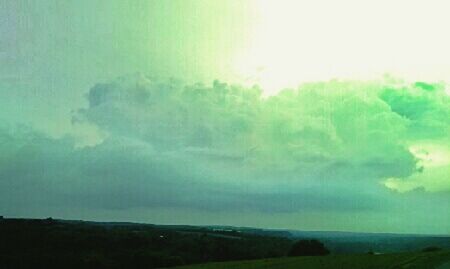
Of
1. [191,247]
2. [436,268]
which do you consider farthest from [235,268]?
[191,247]

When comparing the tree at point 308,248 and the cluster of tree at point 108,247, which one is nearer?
the cluster of tree at point 108,247

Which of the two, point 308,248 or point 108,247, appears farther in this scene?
point 108,247

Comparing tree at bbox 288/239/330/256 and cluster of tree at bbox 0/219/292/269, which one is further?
tree at bbox 288/239/330/256

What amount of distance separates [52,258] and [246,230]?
68.9 meters

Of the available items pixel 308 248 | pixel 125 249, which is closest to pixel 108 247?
pixel 125 249

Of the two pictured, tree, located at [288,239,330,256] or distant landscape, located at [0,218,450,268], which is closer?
distant landscape, located at [0,218,450,268]

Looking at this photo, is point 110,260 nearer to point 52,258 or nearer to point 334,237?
point 52,258

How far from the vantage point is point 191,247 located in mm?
109500

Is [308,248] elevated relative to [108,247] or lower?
elevated

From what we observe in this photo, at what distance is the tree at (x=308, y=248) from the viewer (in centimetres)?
10050

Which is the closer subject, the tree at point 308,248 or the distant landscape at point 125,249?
the distant landscape at point 125,249

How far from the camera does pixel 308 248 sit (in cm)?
10125

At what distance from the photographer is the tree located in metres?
100

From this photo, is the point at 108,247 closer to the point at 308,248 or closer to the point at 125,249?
the point at 125,249
